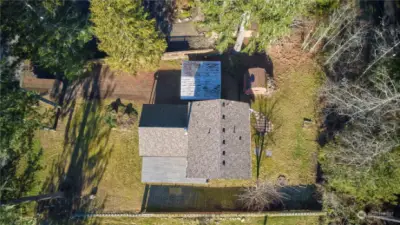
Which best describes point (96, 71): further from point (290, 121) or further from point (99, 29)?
point (290, 121)

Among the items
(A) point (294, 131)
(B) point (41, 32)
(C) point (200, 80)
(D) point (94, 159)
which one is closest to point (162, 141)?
(C) point (200, 80)

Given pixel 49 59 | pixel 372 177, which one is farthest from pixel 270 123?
pixel 49 59

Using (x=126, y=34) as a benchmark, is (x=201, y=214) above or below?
below

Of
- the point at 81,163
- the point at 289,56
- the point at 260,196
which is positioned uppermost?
the point at 289,56

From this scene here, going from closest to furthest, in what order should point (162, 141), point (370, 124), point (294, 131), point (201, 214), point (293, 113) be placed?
1. point (370, 124)
2. point (162, 141)
3. point (201, 214)
4. point (294, 131)
5. point (293, 113)

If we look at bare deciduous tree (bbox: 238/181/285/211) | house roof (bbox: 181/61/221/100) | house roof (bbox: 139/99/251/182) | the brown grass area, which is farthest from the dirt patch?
bare deciduous tree (bbox: 238/181/285/211)

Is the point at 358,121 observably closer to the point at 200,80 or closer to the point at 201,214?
the point at 200,80

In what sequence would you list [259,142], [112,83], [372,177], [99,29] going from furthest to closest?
1. [112,83]
2. [259,142]
3. [99,29]
4. [372,177]

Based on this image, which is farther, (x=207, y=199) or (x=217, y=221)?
(x=207, y=199)
